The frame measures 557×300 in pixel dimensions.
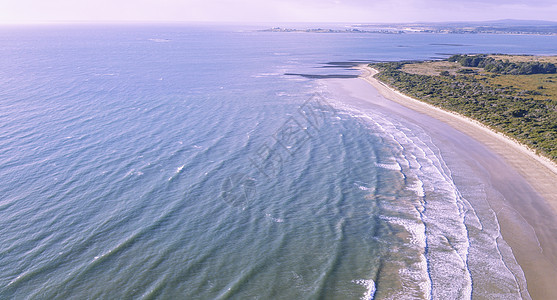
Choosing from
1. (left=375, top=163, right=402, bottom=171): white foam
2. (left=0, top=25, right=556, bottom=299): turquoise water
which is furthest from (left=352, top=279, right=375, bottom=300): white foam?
(left=375, top=163, right=402, bottom=171): white foam

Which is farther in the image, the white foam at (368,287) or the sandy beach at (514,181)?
the sandy beach at (514,181)

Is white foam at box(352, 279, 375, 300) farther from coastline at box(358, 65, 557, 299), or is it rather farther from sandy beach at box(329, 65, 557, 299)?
coastline at box(358, 65, 557, 299)

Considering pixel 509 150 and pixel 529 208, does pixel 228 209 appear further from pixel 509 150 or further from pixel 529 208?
pixel 509 150

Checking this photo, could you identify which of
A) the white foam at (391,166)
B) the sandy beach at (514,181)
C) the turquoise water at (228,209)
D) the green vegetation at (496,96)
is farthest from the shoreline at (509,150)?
the white foam at (391,166)

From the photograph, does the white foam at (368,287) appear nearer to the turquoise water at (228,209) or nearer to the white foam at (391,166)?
the turquoise water at (228,209)

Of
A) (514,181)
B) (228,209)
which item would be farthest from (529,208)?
(228,209)

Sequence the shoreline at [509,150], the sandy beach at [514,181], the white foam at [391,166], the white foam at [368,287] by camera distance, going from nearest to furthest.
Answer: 1. the white foam at [368,287]
2. the sandy beach at [514,181]
3. the shoreline at [509,150]
4. the white foam at [391,166]
